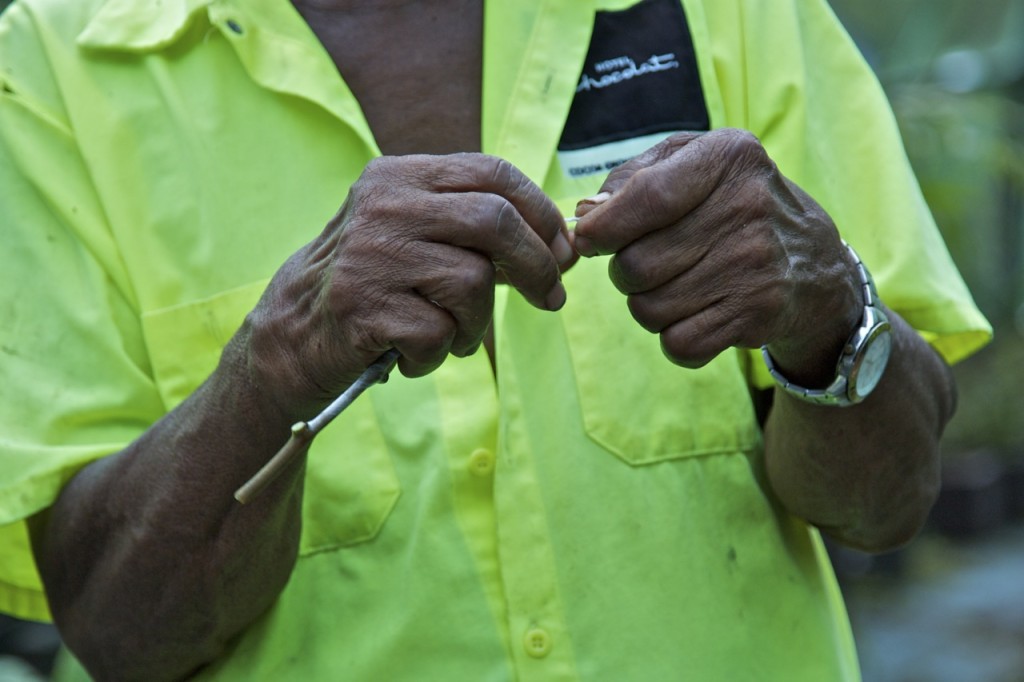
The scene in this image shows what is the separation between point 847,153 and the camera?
2.01 meters

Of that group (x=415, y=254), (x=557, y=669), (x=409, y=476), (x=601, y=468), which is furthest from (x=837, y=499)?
(x=415, y=254)

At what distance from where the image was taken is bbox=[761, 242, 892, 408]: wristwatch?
1.68 m

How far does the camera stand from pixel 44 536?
1.85 meters

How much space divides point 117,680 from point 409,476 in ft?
1.61

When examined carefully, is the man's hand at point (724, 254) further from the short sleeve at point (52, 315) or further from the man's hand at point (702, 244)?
the short sleeve at point (52, 315)

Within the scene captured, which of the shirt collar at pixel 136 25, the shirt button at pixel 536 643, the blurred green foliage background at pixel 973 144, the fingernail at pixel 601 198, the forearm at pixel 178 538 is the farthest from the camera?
the blurred green foliage background at pixel 973 144

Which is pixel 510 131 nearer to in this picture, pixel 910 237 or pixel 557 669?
pixel 910 237

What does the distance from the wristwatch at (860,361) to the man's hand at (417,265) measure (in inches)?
15.1

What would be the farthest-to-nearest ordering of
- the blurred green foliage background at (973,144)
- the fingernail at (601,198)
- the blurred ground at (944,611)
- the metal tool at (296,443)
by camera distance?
the blurred green foliage background at (973,144), the blurred ground at (944,611), the fingernail at (601,198), the metal tool at (296,443)

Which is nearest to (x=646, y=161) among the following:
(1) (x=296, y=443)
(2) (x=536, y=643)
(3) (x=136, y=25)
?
(1) (x=296, y=443)

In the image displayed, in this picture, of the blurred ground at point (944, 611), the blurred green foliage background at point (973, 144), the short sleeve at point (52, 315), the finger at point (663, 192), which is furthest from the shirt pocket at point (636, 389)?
the blurred green foliage background at point (973, 144)

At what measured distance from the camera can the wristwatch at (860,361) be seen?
5.52 feet

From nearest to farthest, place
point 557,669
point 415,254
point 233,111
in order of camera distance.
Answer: point 415,254
point 557,669
point 233,111

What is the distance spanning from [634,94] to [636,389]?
46 cm
